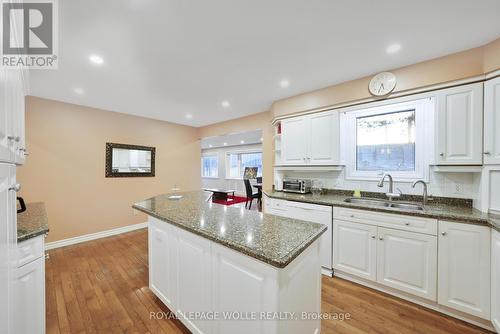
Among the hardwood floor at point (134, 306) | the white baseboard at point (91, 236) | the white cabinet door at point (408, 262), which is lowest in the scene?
the hardwood floor at point (134, 306)

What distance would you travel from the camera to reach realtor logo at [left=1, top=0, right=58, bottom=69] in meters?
1.13

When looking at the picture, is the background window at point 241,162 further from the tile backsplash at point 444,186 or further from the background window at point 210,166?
the tile backsplash at point 444,186

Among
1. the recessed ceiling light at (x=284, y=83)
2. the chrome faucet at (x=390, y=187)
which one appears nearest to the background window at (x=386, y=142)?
the chrome faucet at (x=390, y=187)

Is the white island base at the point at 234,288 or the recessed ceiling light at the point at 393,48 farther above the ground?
the recessed ceiling light at the point at 393,48

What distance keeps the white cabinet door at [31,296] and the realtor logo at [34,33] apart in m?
1.27

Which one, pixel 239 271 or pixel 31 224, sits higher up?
pixel 31 224

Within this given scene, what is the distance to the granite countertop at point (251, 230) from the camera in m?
1.01

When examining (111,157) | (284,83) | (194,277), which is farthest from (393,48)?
(111,157)

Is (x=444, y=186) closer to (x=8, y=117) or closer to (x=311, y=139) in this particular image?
(x=311, y=139)

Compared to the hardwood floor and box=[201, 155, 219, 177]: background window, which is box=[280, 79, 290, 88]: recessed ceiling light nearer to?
the hardwood floor

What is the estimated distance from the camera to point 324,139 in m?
2.82

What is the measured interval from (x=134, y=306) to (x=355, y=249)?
239 centimetres

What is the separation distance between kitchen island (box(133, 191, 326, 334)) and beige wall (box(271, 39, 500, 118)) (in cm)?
203

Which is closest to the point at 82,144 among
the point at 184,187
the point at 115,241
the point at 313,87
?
the point at 115,241
